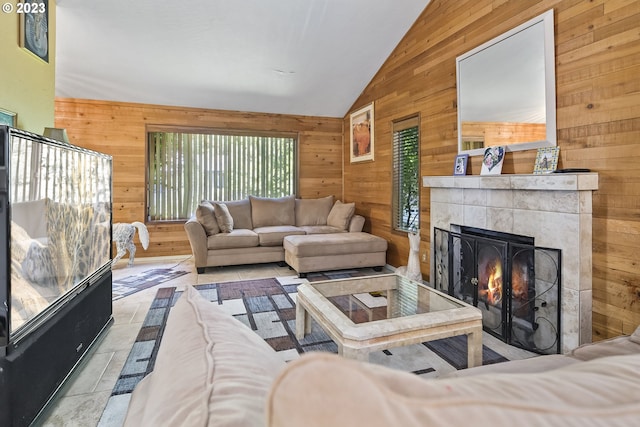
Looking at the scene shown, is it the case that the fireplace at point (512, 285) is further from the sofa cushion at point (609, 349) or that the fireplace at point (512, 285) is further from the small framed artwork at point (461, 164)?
the sofa cushion at point (609, 349)

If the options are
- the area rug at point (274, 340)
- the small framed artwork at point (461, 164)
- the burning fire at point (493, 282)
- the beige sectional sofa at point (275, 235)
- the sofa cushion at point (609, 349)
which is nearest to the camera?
the sofa cushion at point (609, 349)

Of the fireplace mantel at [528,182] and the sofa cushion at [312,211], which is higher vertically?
the fireplace mantel at [528,182]

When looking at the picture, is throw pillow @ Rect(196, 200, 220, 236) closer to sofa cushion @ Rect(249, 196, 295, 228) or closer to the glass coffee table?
sofa cushion @ Rect(249, 196, 295, 228)

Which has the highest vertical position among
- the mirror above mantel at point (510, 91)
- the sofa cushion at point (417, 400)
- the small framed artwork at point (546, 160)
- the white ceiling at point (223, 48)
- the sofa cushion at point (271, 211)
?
the white ceiling at point (223, 48)

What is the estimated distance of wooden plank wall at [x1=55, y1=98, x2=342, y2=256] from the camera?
4914 mm

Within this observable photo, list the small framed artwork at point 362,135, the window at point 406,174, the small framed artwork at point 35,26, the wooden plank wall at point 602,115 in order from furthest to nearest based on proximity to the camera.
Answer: the small framed artwork at point 362,135 → the window at point 406,174 → the small framed artwork at point 35,26 → the wooden plank wall at point 602,115

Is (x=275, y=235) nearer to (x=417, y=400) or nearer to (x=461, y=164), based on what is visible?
(x=461, y=164)

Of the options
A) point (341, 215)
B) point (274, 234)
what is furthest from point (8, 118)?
point (341, 215)

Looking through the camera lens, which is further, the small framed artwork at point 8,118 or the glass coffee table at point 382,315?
the small framed artwork at point 8,118

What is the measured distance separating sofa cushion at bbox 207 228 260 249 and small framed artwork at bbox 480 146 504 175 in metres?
2.95

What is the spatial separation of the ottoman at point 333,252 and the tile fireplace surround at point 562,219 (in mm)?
1827

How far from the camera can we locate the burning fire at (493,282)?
2.69 metres


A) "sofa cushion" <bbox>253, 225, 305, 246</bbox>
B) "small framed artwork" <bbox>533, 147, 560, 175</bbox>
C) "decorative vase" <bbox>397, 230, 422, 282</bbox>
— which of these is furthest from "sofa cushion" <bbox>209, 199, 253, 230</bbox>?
"small framed artwork" <bbox>533, 147, 560, 175</bbox>

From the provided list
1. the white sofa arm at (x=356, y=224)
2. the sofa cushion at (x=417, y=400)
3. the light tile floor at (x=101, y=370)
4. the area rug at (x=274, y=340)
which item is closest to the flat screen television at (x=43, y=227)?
the light tile floor at (x=101, y=370)
